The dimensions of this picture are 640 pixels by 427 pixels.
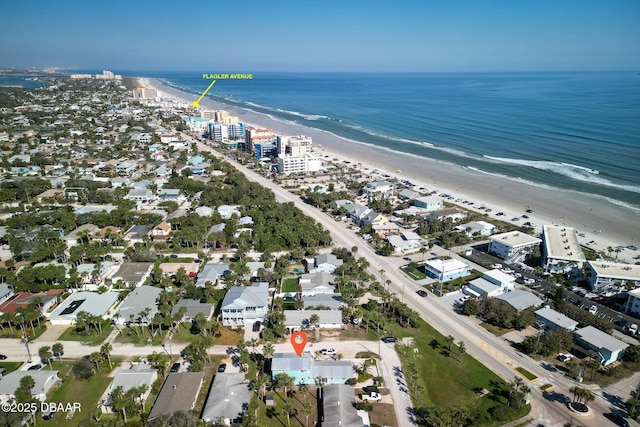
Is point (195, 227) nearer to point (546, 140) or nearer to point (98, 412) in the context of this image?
point (98, 412)

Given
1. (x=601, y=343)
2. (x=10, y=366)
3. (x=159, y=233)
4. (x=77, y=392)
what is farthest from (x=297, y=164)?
(x=601, y=343)

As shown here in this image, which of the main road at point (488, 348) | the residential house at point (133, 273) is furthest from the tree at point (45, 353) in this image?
the main road at point (488, 348)

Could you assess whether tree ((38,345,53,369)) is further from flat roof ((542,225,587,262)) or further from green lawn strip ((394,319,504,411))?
flat roof ((542,225,587,262))

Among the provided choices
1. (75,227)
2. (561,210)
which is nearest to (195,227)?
(75,227)

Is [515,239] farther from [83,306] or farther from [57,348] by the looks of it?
[57,348]

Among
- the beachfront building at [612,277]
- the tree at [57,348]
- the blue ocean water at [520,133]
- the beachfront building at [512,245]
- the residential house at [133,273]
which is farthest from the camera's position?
the blue ocean water at [520,133]

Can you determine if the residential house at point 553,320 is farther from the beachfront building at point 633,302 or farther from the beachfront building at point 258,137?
the beachfront building at point 258,137
